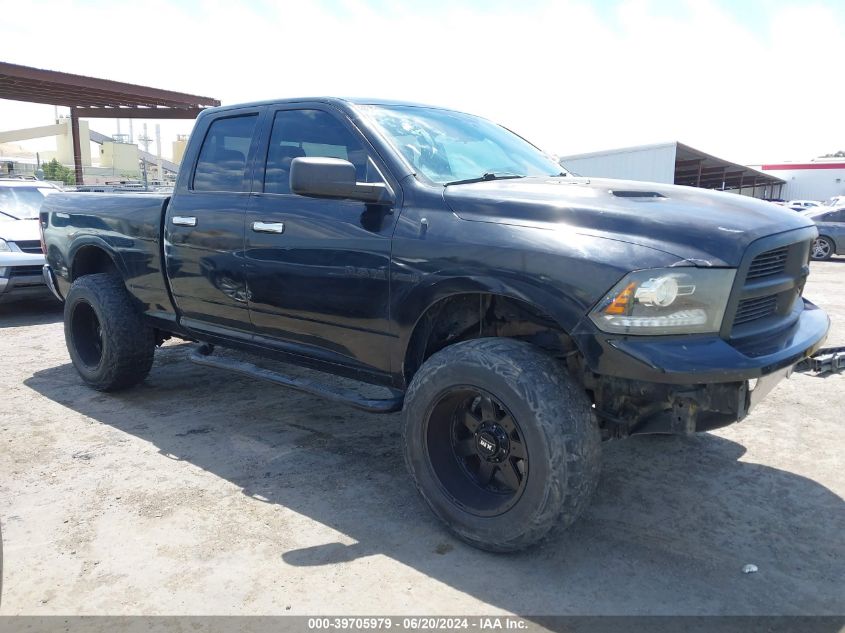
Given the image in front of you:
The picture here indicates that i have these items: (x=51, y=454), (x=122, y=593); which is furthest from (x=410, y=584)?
(x=51, y=454)

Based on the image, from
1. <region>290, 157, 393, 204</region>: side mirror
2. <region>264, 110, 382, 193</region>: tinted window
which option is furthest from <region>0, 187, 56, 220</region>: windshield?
<region>290, 157, 393, 204</region>: side mirror

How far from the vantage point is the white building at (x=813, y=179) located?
49.5m

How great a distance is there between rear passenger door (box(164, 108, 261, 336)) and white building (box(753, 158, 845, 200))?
179ft

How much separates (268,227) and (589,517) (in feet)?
7.42

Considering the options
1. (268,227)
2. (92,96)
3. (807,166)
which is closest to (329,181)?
(268,227)

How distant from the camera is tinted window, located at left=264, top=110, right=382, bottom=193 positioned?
11.9ft

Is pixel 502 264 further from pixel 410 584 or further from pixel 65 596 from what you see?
pixel 65 596

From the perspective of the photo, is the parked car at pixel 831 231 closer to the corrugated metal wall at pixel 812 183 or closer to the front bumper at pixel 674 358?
the front bumper at pixel 674 358

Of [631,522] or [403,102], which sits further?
[403,102]

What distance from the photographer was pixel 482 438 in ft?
10.0

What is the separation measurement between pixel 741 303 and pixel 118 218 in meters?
4.12

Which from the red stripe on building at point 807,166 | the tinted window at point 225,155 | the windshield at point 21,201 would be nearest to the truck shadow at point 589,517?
the tinted window at point 225,155

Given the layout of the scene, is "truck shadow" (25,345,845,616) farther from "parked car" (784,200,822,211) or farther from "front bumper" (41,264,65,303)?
"parked car" (784,200,822,211)

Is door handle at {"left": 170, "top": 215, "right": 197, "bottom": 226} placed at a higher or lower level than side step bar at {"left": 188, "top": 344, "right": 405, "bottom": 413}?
higher
